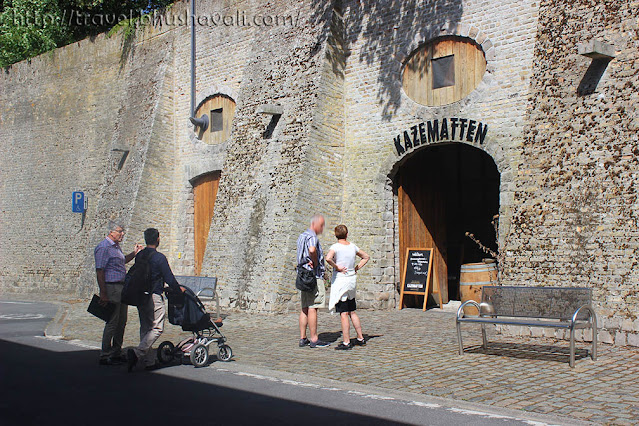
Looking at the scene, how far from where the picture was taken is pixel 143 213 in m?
17.9

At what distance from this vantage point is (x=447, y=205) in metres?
Result: 15.9

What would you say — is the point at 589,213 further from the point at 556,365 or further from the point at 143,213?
the point at 143,213

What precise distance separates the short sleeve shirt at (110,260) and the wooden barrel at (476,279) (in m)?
6.03

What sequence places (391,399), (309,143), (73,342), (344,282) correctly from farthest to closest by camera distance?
(309,143) < (73,342) < (344,282) < (391,399)

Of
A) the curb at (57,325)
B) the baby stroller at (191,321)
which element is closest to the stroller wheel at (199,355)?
the baby stroller at (191,321)

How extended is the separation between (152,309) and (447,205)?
972 centimetres

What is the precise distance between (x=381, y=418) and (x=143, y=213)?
1379 cm

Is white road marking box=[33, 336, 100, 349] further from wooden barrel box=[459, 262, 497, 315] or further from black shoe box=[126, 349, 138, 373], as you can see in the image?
wooden barrel box=[459, 262, 497, 315]

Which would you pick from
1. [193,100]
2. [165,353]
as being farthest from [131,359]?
[193,100]

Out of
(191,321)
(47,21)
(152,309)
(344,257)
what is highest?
(47,21)

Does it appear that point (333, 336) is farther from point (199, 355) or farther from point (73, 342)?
point (73, 342)

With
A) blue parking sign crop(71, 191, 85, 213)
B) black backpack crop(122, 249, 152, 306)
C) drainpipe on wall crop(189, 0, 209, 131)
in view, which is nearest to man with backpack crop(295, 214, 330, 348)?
black backpack crop(122, 249, 152, 306)

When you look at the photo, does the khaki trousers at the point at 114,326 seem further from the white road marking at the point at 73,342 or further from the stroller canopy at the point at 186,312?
the white road marking at the point at 73,342

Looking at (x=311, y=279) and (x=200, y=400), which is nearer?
(x=200, y=400)
